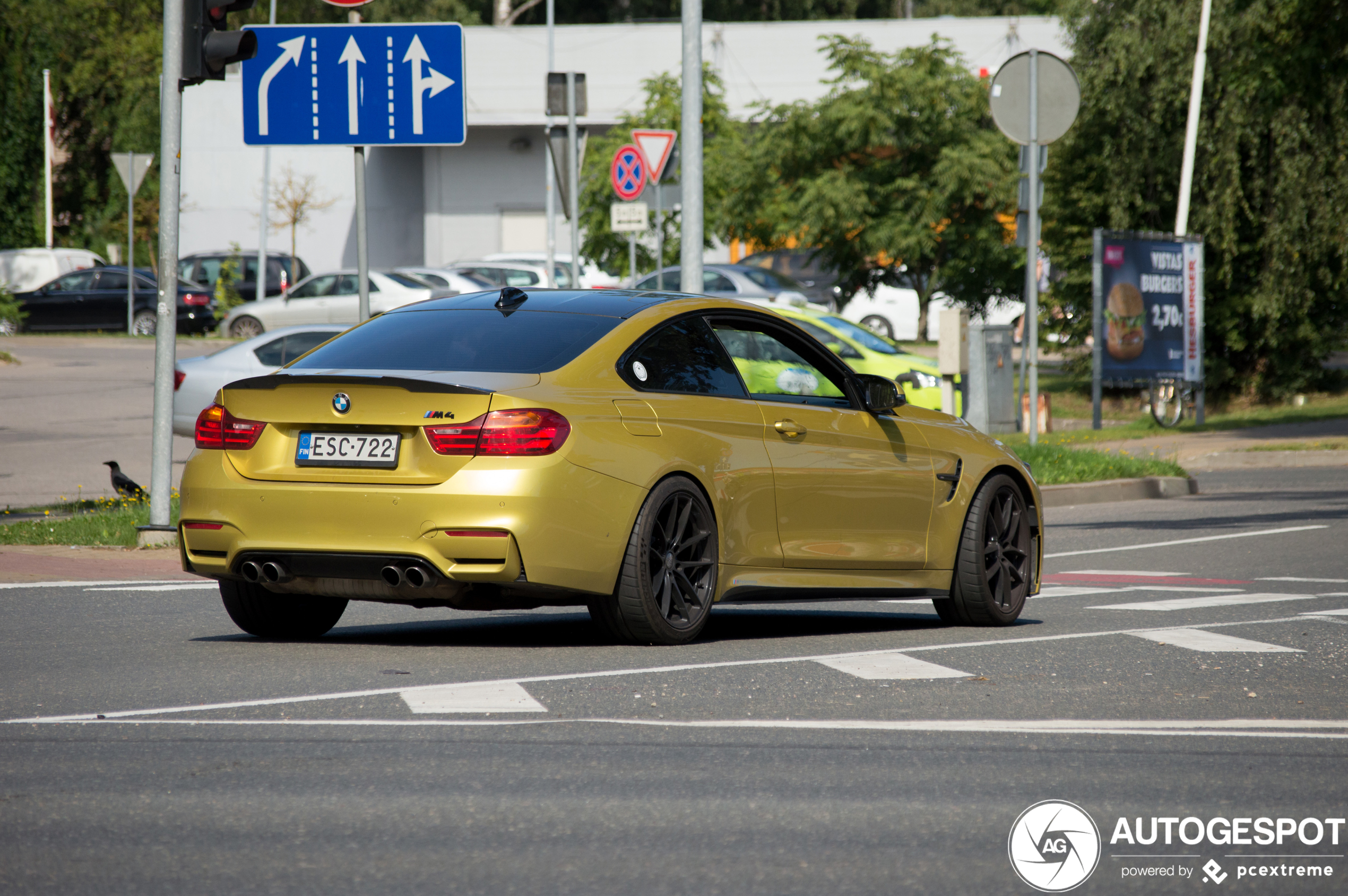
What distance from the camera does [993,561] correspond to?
8.70m

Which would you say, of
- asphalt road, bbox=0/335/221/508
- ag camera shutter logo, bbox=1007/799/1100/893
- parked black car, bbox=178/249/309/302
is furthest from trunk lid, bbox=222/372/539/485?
parked black car, bbox=178/249/309/302

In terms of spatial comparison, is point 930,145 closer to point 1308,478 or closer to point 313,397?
point 1308,478

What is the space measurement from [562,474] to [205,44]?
592 cm

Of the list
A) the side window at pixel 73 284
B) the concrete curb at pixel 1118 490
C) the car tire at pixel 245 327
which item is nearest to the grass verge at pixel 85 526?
the concrete curb at pixel 1118 490

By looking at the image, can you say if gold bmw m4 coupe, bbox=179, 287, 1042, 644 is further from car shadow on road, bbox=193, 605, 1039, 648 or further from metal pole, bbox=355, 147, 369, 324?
metal pole, bbox=355, 147, 369, 324

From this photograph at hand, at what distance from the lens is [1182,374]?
82.8 feet

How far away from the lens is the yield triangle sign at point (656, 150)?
20641mm

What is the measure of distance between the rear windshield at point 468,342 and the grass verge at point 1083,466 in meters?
10.2

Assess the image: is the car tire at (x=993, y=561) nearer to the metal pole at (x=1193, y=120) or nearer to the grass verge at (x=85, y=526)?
the grass verge at (x=85, y=526)

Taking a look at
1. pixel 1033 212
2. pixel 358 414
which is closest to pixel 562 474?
pixel 358 414

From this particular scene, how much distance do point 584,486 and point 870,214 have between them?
29.9 metres

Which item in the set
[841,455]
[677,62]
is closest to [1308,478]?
[841,455]

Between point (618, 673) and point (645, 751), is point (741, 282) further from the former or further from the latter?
point (645, 751)

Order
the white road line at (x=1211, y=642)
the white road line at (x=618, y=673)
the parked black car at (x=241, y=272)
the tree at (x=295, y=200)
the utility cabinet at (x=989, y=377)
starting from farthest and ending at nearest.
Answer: the tree at (x=295, y=200) < the parked black car at (x=241, y=272) < the utility cabinet at (x=989, y=377) < the white road line at (x=1211, y=642) < the white road line at (x=618, y=673)
